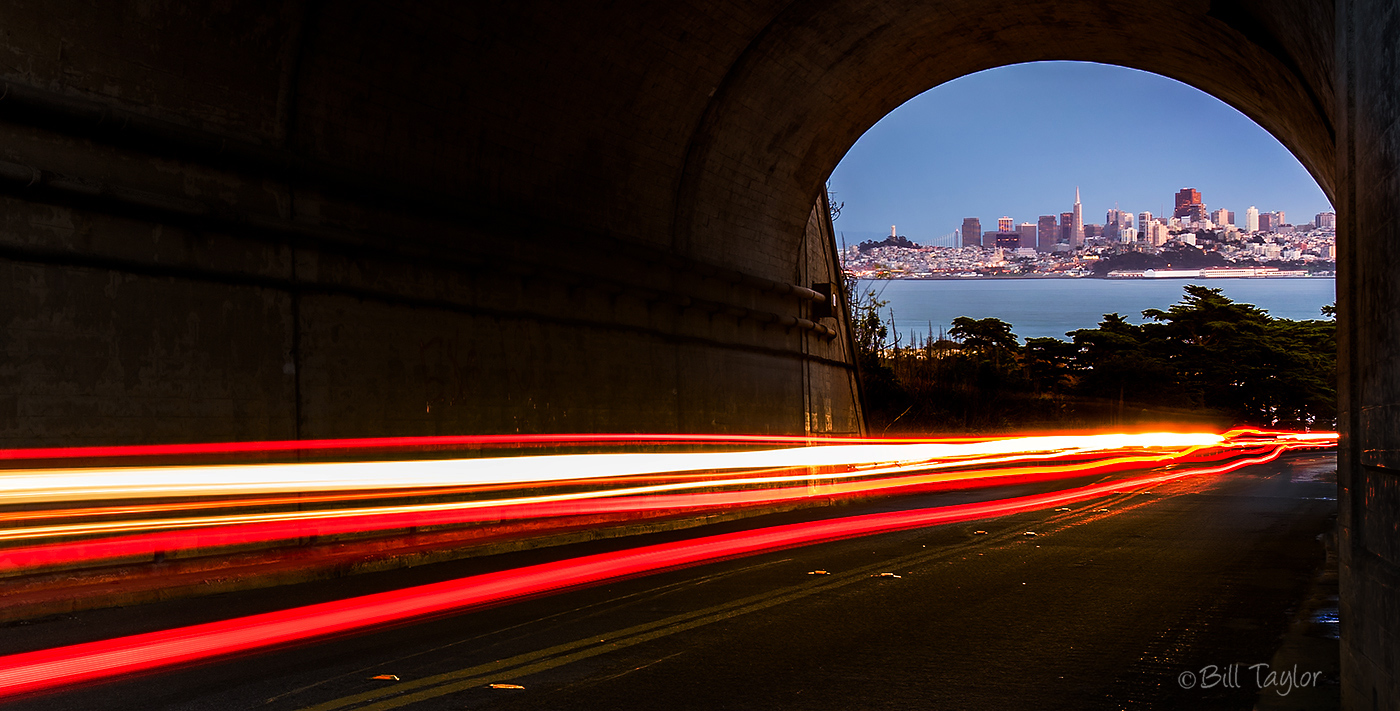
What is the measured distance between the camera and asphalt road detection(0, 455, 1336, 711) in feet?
19.5

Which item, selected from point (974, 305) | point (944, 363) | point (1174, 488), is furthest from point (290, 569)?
point (974, 305)

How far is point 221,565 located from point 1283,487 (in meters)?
20.9

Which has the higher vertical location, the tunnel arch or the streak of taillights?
the tunnel arch

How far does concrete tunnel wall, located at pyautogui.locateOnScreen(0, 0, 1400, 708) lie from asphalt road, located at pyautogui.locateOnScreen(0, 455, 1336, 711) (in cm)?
178

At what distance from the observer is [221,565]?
10.7 metres

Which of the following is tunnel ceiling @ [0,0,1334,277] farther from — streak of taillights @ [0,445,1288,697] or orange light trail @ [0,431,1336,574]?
streak of taillights @ [0,445,1288,697]

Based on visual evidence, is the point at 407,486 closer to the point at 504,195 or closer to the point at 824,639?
the point at 504,195

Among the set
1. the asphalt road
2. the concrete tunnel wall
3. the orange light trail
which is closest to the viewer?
the asphalt road

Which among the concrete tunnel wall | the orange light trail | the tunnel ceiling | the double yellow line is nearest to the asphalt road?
the double yellow line

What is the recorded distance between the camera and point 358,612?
8352 mm

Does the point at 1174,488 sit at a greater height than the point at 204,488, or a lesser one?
lesser

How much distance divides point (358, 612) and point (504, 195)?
8019 mm

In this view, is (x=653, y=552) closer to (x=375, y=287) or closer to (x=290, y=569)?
(x=290, y=569)

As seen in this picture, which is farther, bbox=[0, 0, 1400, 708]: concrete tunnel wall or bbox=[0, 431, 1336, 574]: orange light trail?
bbox=[0, 431, 1336, 574]: orange light trail
